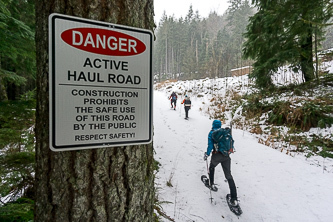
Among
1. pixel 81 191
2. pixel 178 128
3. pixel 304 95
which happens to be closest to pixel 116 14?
pixel 81 191

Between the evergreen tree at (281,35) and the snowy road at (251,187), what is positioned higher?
the evergreen tree at (281,35)

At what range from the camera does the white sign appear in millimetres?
812

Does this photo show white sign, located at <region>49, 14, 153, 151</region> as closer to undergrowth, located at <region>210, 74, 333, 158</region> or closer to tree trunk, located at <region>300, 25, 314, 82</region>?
undergrowth, located at <region>210, 74, 333, 158</region>

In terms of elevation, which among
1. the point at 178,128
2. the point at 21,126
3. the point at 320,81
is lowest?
the point at 178,128

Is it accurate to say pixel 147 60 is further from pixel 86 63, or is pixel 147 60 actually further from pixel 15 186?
pixel 15 186

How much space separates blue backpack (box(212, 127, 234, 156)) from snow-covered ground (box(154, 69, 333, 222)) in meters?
1.07

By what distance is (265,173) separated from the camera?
15.9 ft

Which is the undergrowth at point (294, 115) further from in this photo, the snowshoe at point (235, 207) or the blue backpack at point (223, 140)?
the snowshoe at point (235, 207)

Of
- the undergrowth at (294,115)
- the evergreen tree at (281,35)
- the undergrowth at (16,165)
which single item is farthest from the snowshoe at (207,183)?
the evergreen tree at (281,35)

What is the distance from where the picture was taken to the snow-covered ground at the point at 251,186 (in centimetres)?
343

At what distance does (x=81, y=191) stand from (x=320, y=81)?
38.4 feet

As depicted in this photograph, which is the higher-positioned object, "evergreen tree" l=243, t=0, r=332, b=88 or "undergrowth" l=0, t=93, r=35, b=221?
"evergreen tree" l=243, t=0, r=332, b=88

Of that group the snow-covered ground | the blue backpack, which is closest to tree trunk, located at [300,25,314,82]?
the snow-covered ground

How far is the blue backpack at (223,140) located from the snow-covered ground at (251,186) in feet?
3.51
